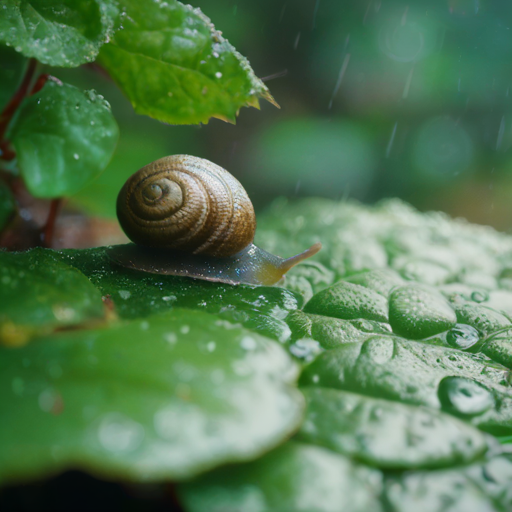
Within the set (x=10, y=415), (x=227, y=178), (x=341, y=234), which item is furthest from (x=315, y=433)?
(x=341, y=234)

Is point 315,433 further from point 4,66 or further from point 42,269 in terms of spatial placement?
point 4,66

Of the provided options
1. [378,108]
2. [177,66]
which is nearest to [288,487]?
[177,66]

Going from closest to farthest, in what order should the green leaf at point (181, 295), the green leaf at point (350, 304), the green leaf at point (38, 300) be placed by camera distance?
the green leaf at point (38, 300)
the green leaf at point (181, 295)
the green leaf at point (350, 304)

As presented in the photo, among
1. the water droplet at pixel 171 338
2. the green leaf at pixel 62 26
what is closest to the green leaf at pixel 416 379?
the water droplet at pixel 171 338

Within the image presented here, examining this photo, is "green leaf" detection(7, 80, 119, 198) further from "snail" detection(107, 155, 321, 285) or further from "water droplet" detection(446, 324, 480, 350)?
"water droplet" detection(446, 324, 480, 350)

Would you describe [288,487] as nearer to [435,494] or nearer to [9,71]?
[435,494]

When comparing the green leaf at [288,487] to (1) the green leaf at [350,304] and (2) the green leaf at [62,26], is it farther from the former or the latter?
(2) the green leaf at [62,26]

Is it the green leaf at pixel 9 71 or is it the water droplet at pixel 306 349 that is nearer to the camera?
the water droplet at pixel 306 349
